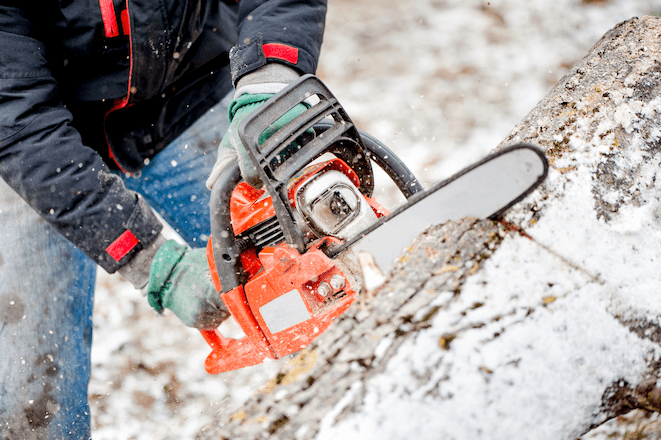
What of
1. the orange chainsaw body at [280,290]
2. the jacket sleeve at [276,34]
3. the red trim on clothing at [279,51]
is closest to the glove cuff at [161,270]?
the orange chainsaw body at [280,290]

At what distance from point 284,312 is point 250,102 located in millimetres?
741

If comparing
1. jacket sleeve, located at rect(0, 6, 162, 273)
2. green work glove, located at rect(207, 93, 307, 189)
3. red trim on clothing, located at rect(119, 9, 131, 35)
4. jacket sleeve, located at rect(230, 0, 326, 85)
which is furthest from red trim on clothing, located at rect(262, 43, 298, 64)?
jacket sleeve, located at rect(0, 6, 162, 273)

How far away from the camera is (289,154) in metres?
1.21

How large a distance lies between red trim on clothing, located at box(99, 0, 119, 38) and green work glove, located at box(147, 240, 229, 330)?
2.48 ft

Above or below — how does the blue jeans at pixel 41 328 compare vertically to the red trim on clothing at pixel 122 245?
below

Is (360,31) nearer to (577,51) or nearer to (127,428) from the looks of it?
(577,51)

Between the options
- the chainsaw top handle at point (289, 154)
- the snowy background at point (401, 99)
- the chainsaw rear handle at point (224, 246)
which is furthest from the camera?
the snowy background at point (401, 99)

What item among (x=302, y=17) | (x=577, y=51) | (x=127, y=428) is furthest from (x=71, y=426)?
(x=577, y=51)

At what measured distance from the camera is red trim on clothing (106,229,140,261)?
144cm

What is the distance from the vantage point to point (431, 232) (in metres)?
0.82

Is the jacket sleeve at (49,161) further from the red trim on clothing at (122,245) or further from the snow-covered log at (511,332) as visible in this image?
the snow-covered log at (511,332)

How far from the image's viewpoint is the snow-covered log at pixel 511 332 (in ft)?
2.14

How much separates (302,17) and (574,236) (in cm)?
127

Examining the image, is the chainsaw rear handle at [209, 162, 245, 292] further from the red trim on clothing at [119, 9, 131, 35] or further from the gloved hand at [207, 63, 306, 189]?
the red trim on clothing at [119, 9, 131, 35]
